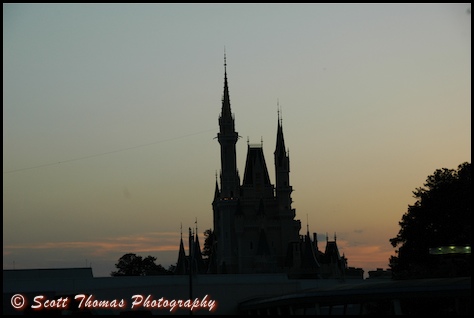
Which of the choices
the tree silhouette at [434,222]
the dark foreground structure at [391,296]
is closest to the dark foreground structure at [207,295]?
the dark foreground structure at [391,296]

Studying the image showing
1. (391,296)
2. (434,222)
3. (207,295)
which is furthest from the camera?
(434,222)

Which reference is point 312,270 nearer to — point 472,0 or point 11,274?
point 11,274

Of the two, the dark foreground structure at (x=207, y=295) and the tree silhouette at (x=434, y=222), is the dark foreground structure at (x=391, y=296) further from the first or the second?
the tree silhouette at (x=434, y=222)

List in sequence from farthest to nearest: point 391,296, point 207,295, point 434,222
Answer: point 434,222
point 207,295
point 391,296

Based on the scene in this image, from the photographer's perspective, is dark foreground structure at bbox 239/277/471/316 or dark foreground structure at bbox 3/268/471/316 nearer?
dark foreground structure at bbox 239/277/471/316

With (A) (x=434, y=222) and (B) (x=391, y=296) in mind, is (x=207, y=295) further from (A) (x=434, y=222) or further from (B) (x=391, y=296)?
(B) (x=391, y=296)

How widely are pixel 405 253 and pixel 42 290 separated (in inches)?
1422

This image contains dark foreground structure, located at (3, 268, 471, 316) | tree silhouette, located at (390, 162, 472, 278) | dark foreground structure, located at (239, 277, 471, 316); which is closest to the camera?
dark foreground structure, located at (239, 277, 471, 316)

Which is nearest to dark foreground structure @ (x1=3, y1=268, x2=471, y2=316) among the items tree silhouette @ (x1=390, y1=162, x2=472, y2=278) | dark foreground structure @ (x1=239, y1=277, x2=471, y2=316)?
dark foreground structure @ (x1=239, y1=277, x2=471, y2=316)

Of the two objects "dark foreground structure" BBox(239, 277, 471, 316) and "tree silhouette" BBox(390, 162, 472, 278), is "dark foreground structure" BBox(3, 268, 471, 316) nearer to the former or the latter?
"dark foreground structure" BBox(239, 277, 471, 316)

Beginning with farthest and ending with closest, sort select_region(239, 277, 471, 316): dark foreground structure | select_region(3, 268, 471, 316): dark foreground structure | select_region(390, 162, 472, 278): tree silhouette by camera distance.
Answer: select_region(390, 162, 472, 278): tree silhouette → select_region(3, 268, 471, 316): dark foreground structure → select_region(239, 277, 471, 316): dark foreground structure

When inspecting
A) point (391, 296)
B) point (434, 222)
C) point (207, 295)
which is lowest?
point (391, 296)

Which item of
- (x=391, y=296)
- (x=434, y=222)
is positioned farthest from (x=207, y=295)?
(x=391, y=296)

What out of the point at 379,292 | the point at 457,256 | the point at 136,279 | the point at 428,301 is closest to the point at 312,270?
the point at 136,279
